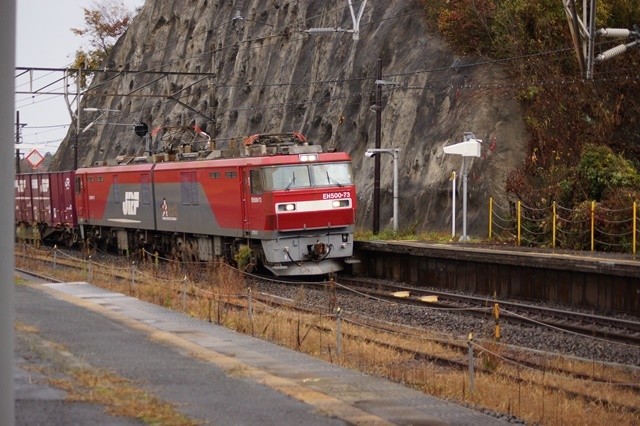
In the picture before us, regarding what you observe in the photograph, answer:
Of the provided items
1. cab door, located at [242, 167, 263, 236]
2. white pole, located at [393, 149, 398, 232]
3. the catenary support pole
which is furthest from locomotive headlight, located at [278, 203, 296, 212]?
the catenary support pole

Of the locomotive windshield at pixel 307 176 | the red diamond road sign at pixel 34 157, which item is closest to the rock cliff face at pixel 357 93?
the red diamond road sign at pixel 34 157

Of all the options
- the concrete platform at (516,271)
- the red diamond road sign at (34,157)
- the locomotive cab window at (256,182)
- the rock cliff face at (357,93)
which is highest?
the rock cliff face at (357,93)

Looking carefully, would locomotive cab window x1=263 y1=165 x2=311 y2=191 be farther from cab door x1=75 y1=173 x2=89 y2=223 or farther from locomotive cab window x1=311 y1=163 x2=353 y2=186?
cab door x1=75 y1=173 x2=89 y2=223

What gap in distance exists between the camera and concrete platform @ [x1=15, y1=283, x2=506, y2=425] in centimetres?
861

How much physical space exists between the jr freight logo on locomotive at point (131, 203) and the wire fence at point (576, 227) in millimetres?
11934

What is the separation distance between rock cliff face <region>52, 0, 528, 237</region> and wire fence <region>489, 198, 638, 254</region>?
277 centimetres

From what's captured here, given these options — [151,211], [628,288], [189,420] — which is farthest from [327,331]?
[151,211]

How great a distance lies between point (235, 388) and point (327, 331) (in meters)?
7.54

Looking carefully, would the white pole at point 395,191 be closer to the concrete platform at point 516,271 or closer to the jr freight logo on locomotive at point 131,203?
the concrete platform at point 516,271

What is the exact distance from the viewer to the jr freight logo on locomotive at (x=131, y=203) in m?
33.0

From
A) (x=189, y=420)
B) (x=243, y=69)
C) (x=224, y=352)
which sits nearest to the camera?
(x=189, y=420)

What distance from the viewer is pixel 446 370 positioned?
1400cm

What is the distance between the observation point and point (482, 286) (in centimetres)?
2378

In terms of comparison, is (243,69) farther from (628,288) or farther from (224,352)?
(224,352)
